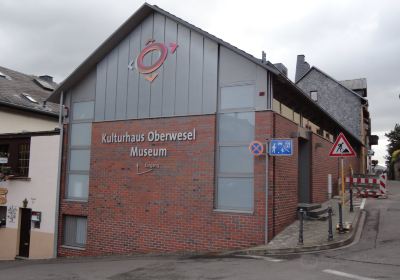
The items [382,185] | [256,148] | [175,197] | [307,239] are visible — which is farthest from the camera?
[382,185]

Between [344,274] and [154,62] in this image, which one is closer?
[344,274]

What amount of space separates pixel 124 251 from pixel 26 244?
5.20 meters

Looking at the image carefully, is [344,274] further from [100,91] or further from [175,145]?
[100,91]

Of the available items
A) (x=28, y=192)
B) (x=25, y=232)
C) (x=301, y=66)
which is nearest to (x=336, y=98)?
(x=301, y=66)

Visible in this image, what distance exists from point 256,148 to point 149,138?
368 centimetres

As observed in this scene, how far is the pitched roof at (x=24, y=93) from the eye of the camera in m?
21.9

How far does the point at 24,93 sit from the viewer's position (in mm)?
24062

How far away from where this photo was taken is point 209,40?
12.6 m

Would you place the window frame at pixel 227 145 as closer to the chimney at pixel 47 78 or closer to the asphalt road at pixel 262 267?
the asphalt road at pixel 262 267

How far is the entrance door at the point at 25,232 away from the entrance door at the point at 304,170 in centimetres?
1035

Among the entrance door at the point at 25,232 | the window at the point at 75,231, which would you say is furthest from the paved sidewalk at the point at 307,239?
Answer: the entrance door at the point at 25,232

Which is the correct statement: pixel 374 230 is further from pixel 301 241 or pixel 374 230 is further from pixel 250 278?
pixel 250 278

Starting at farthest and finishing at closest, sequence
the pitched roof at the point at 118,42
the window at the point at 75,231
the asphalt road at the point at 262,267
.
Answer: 1. the window at the point at 75,231
2. the pitched roof at the point at 118,42
3. the asphalt road at the point at 262,267

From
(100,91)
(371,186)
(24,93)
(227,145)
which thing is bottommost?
(371,186)
